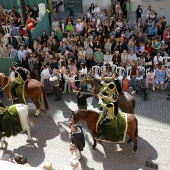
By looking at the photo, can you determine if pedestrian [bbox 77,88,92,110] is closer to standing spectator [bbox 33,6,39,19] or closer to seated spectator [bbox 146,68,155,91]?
seated spectator [bbox 146,68,155,91]

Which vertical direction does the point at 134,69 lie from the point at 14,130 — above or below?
above

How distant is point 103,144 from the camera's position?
1133 cm

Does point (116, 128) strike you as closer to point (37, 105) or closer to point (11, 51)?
point (37, 105)

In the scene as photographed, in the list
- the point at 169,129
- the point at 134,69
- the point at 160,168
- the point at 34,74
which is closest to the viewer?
the point at 160,168

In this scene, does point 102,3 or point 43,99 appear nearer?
point 43,99

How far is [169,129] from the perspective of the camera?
11727mm

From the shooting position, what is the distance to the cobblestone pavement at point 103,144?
10484mm

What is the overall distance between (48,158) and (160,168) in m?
3.80

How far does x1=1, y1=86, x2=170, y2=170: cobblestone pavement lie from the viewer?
Answer: 10.5 meters

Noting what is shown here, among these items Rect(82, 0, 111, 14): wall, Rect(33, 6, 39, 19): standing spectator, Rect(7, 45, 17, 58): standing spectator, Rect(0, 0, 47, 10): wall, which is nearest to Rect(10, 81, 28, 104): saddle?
Rect(7, 45, 17, 58): standing spectator

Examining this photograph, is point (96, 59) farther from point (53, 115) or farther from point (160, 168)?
point (160, 168)

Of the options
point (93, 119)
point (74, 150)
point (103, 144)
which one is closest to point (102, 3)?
point (103, 144)

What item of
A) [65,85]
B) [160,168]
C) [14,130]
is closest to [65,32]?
[65,85]

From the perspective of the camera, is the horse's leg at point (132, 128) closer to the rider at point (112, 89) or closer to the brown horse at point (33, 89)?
the rider at point (112, 89)
